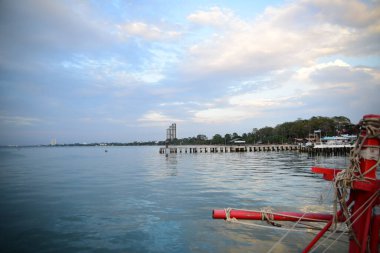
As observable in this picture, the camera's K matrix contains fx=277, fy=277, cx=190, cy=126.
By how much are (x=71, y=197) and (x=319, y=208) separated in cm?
1591

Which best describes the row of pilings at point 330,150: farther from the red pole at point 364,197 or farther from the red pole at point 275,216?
the red pole at point 364,197

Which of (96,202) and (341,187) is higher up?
(341,187)

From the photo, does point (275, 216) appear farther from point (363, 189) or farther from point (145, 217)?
point (145, 217)

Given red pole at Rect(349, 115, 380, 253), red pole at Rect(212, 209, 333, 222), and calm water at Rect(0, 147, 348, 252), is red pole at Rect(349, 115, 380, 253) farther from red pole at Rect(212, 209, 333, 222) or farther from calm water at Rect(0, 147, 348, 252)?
calm water at Rect(0, 147, 348, 252)

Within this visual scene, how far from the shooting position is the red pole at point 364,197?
4387mm

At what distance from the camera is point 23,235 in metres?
11.3


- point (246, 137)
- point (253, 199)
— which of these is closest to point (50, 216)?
point (253, 199)

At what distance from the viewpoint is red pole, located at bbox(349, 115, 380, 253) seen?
4.39 meters

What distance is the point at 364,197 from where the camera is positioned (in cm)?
450

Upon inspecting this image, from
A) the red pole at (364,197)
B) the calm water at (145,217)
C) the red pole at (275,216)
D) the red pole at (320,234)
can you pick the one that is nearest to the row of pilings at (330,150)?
the calm water at (145,217)

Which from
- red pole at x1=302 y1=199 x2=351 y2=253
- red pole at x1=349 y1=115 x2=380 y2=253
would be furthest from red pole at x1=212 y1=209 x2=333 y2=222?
red pole at x1=349 y1=115 x2=380 y2=253

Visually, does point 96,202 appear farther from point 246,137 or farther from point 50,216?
point 246,137

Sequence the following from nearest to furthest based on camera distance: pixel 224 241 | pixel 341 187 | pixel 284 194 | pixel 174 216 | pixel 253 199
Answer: pixel 341 187 → pixel 224 241 → pixel 174 216 → pixel 253 199 → pixel 284 194

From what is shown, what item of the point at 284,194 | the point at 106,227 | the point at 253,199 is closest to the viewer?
the point at 106,227
